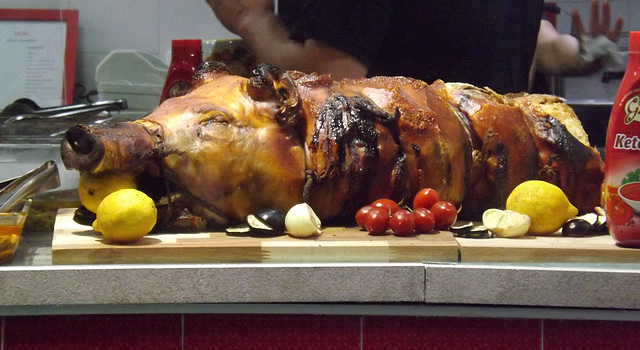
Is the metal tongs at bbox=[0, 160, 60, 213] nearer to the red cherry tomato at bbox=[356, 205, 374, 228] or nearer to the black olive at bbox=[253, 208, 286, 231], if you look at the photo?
the black olive at bbox=[253, 208, 286, 231]

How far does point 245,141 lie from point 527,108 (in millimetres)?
717

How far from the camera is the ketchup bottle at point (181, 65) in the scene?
2.03 m

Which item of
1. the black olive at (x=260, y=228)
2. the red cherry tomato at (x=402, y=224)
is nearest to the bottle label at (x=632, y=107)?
the red cherry tomato at (x=402, y=224)

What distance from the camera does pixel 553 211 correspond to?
1689 mm

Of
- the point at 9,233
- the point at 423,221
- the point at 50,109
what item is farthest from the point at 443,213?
the point at 50,109

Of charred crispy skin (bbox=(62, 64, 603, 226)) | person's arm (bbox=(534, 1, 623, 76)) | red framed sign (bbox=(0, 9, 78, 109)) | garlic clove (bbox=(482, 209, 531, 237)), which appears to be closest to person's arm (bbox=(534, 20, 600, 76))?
person's arm (bbox=(534, 1, 623, 76))

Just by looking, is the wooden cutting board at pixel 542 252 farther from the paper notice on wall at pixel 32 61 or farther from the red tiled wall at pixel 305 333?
the paper notice on wall at pixel 32 61

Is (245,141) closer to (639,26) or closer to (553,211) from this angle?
(553,211)

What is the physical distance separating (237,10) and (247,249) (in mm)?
721

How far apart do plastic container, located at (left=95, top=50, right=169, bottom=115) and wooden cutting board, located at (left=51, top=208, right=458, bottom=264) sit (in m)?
0.55

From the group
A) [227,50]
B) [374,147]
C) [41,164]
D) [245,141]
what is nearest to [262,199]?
[245,141]

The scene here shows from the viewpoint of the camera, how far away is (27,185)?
1.75 m

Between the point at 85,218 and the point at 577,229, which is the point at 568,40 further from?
the point at 85,218

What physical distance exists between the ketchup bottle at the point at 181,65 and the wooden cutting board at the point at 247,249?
1.84 feet
